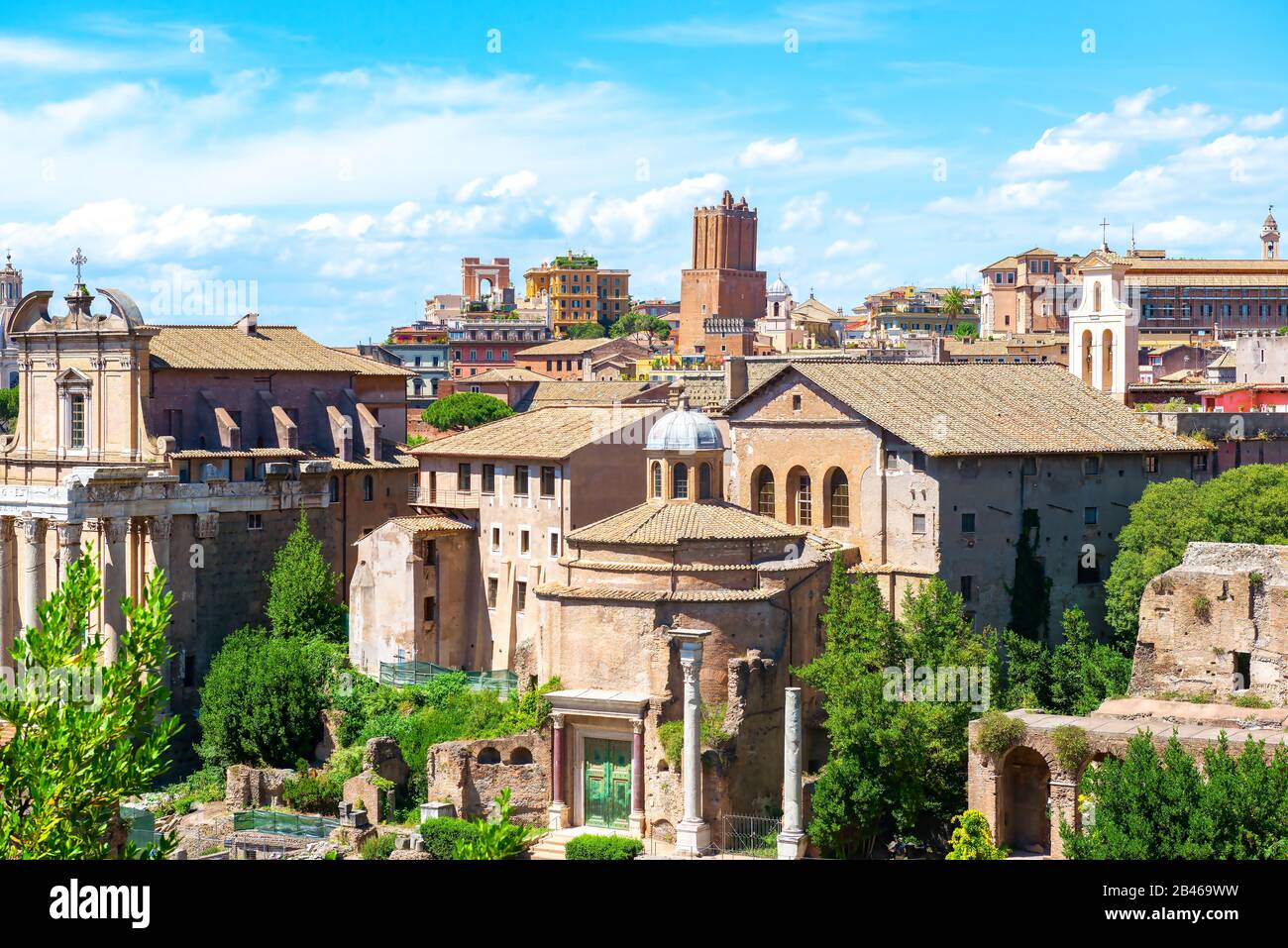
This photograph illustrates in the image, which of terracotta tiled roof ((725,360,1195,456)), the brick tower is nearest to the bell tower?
the brick tower

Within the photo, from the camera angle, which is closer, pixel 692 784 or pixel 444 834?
pixel 692 784

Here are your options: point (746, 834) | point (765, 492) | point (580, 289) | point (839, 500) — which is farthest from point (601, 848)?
point (580, 289)

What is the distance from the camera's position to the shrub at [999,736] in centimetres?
3947

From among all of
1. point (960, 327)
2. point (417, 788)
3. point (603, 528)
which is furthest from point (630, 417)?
point (960, 327)

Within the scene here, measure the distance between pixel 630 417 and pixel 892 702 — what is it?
13.8 m

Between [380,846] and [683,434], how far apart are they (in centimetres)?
1236

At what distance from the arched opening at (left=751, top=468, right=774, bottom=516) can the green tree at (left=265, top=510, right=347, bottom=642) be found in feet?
41.5

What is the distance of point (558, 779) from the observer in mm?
43031

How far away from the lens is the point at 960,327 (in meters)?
153

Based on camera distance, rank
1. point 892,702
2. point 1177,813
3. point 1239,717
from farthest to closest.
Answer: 1. point 892,702
2. point 1239,717
3. point 1177,813

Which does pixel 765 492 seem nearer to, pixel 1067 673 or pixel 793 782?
pixel 1067 673

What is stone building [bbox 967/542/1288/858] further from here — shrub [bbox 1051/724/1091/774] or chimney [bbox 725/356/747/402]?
chimney [bbox 725/356/747/402]

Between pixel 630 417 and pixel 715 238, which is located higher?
pixel 715 238

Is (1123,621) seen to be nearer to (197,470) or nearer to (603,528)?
(603,528)
